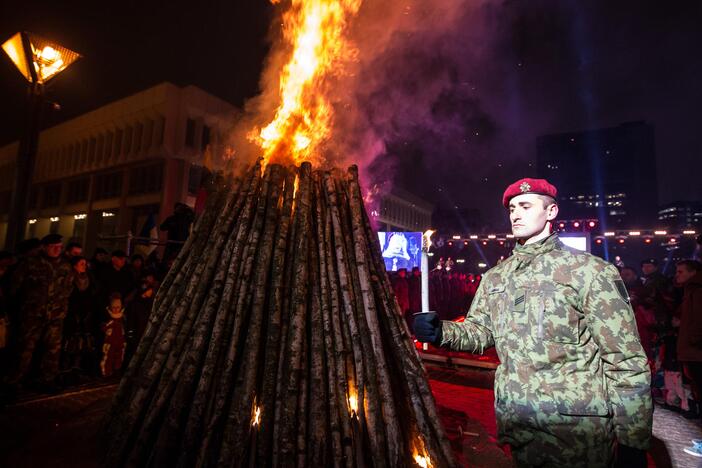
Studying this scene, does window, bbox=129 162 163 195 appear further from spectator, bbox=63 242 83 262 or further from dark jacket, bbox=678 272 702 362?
dark jacket, bbox=678 272 702 362

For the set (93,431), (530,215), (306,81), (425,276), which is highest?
(306,81)

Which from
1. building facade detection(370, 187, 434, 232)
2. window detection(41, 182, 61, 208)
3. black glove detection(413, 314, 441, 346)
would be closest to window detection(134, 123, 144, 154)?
window detection(41, 182, 61, 208)

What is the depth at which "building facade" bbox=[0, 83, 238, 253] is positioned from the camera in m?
25.1

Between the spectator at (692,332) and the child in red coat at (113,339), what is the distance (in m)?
10.6

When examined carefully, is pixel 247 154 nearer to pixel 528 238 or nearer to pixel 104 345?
pixel 528 238

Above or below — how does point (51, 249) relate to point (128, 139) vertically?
below

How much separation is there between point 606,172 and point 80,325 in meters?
107

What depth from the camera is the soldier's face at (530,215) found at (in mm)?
2721

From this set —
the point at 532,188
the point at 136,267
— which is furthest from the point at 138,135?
the point at 532,188

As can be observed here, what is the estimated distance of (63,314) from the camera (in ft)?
22.0

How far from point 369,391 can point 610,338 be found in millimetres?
2049

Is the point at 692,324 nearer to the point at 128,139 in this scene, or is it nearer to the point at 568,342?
the point at 568,342

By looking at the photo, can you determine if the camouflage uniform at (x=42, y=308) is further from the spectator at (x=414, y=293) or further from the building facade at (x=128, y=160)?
the building facade at (x=128, y=160)

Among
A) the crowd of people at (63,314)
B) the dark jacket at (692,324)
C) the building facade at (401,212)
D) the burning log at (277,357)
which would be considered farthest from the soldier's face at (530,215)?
the building facade at (401,212)
